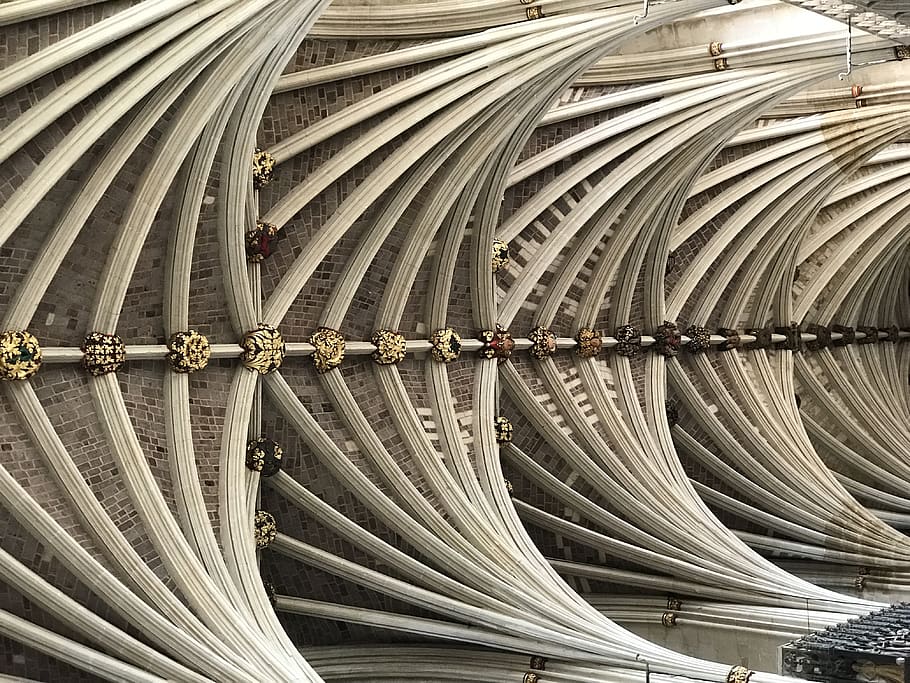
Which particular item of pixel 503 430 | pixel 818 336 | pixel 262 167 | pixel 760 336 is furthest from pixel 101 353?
pixel 818 336

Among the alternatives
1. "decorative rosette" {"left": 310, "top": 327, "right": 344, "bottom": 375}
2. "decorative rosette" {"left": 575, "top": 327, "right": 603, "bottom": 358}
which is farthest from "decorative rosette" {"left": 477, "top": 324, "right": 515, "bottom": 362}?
"decorative rosette" {"left": 310, "top": 327, "right": 344, "bottom": 375}

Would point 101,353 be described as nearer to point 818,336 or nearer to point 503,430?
point 503,430

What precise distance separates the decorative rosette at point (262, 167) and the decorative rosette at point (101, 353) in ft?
6.66

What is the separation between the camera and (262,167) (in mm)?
12680

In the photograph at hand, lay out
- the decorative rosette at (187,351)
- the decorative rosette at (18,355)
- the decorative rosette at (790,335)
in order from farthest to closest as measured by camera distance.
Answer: the decorative rosette at (790,335), the decorative rosette at (187,351), the decorative rosette at (18,355)

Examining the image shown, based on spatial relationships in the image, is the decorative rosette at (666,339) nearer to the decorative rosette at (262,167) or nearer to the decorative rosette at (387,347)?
the decorative rosette at (387,347)

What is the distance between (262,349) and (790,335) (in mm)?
9957

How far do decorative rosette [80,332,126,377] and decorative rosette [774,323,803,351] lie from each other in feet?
37.3

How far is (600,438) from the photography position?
55.1 feet

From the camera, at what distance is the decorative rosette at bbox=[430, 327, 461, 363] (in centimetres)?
1495

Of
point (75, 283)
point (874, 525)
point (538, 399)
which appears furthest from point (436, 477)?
point (874, 525)

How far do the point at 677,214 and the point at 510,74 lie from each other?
14.3 ft

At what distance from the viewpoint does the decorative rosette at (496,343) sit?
15477 mm

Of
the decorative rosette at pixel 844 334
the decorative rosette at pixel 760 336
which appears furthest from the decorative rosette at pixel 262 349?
the decorative rosette at pixel 844 334
